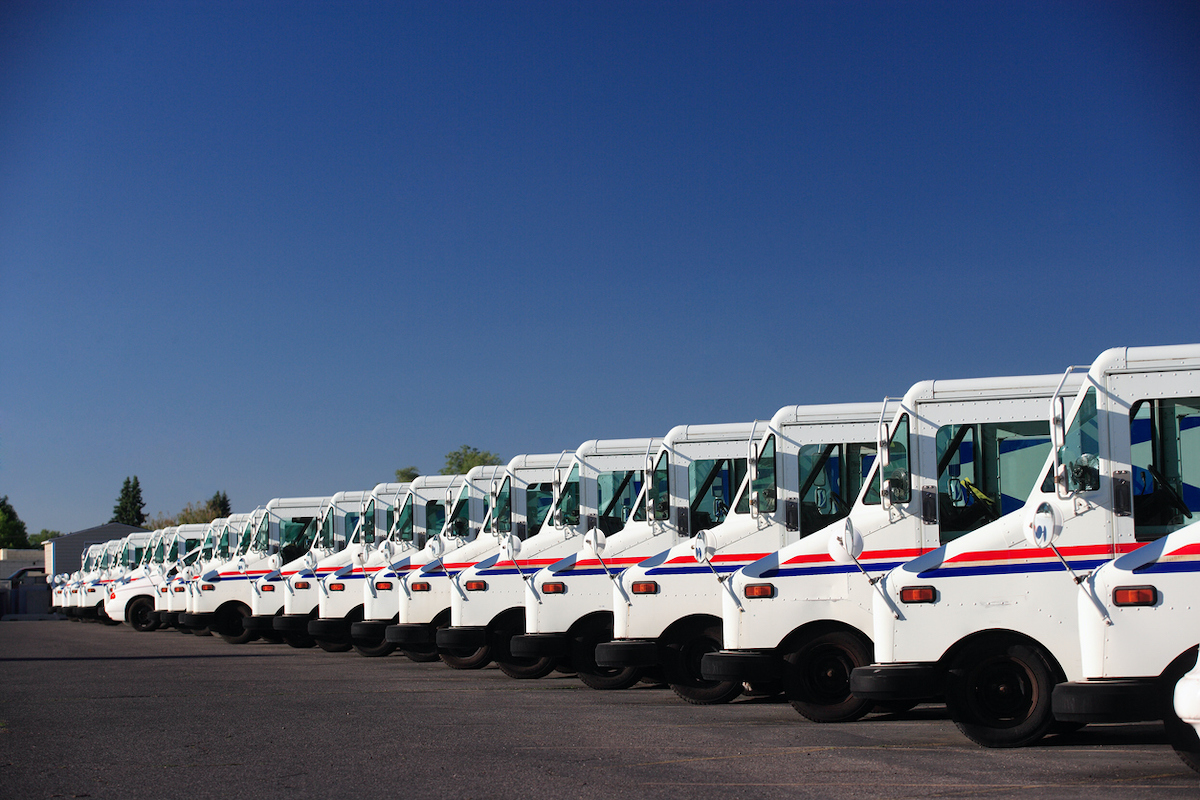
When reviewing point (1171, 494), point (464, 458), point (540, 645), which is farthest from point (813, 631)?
point (464, 458)

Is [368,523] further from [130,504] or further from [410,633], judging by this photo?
[130,504]

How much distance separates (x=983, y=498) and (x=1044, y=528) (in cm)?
177

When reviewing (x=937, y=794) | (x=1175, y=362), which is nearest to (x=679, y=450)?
(x=1175, y=362)

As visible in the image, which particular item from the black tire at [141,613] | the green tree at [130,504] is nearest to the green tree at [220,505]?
the green tree at [130,504]

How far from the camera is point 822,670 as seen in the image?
38.2ft

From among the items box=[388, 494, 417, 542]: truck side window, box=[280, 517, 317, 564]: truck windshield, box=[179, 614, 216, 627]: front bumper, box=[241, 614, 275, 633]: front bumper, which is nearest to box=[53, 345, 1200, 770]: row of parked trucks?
box=[388, 494, 417, 542]: truck side window

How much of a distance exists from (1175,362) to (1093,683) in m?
2.64

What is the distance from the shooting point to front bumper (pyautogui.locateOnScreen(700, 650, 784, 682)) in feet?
38.1

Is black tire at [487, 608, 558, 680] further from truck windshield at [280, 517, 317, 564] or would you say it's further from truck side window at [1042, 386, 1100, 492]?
truck windshield at [280, 517, 317, 564]

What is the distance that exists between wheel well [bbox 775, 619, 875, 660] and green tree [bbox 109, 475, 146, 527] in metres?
146

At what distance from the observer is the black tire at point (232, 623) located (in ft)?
85.3

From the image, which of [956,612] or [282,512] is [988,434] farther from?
[282,512]

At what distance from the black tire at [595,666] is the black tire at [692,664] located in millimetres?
1456

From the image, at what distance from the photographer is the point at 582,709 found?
41.9ft
